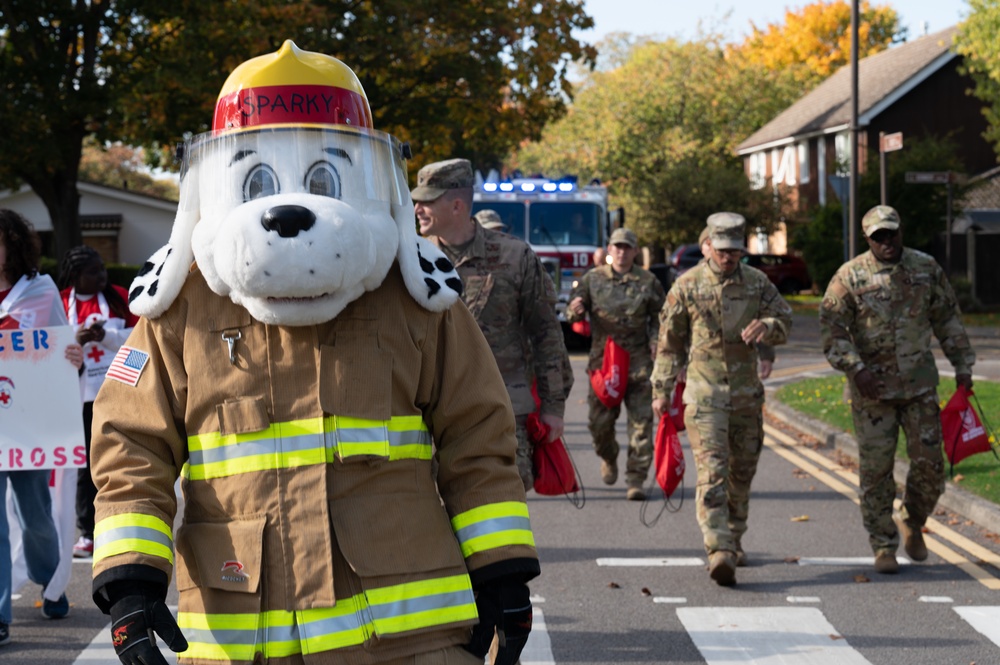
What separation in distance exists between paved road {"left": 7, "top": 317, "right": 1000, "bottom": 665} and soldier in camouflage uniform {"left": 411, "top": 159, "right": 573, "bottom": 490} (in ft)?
3.10

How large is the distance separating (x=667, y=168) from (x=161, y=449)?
51463 mm

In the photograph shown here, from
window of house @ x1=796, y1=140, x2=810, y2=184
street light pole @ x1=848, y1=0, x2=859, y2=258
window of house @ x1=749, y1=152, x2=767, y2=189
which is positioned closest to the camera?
street light pole @ x1=848, y1=0, x2=859, y2=258

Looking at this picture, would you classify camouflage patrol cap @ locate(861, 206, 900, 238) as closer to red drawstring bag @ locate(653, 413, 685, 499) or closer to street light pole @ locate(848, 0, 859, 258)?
red drawstring bag @ locate(653, 413, 685, 499)

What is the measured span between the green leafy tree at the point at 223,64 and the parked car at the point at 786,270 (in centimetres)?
1843

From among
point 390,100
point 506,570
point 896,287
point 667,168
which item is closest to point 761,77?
point 667,168

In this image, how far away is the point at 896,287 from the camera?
7719mm

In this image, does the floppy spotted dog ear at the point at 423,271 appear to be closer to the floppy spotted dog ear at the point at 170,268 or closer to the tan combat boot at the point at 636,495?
the floppy spotted dog ear at the point at 170,268

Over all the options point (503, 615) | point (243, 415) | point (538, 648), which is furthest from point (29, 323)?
point (503, 615)

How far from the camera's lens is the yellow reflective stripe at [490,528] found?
309 cm

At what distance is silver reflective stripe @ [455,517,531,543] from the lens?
10.2 ft

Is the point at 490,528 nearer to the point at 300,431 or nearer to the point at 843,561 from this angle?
the point at 300,431

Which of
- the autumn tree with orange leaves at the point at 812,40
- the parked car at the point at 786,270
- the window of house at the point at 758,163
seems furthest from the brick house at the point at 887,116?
the autumn tree with orange leaves at the point at 812,40

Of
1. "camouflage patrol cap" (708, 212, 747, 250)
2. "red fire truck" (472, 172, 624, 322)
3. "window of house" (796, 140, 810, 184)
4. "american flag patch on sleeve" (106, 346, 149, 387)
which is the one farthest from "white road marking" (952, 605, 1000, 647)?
"window of house" (796, 140, 810, 184)

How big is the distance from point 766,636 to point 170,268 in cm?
407
